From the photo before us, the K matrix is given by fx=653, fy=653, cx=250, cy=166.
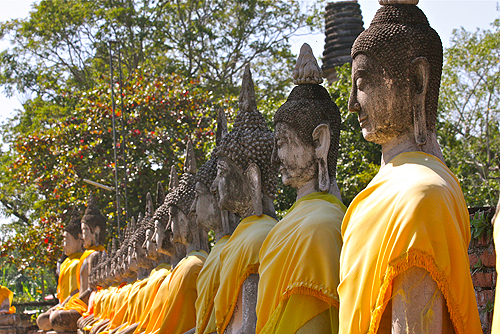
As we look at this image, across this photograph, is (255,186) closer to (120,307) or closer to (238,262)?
(238,262)

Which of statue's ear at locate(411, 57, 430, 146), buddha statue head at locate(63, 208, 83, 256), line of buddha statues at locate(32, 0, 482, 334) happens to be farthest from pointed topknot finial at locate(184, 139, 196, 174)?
buddha statue head at locate(63, 208, 83, 256)

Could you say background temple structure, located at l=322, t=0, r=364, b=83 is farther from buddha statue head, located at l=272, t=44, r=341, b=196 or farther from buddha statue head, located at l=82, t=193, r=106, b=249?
buddha statue head, located at l=272, t=44, r=341, b=196

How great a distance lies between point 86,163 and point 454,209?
48.6ft

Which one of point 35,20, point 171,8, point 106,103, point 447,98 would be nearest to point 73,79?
point 35,20

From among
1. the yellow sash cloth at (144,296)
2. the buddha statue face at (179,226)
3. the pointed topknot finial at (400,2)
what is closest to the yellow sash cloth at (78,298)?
the yellow sash cloth at (144,296)

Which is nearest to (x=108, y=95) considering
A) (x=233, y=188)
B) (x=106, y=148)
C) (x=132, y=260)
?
(x=106, y=148)

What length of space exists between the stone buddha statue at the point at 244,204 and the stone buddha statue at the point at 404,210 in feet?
4.80

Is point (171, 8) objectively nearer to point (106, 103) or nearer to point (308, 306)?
point (106, 103)

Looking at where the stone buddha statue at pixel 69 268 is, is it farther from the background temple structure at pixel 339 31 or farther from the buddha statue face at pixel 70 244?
the background temple structure at pixel 339 31

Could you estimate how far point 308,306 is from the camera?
338cm

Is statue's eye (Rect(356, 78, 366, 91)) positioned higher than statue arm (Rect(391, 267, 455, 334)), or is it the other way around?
statue's eye (Rect(356, 78, 366, 91))

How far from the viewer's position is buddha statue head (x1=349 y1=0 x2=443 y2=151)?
3.05m

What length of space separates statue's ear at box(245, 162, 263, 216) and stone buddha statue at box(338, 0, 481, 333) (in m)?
1.77

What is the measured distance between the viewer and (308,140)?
4066mm
